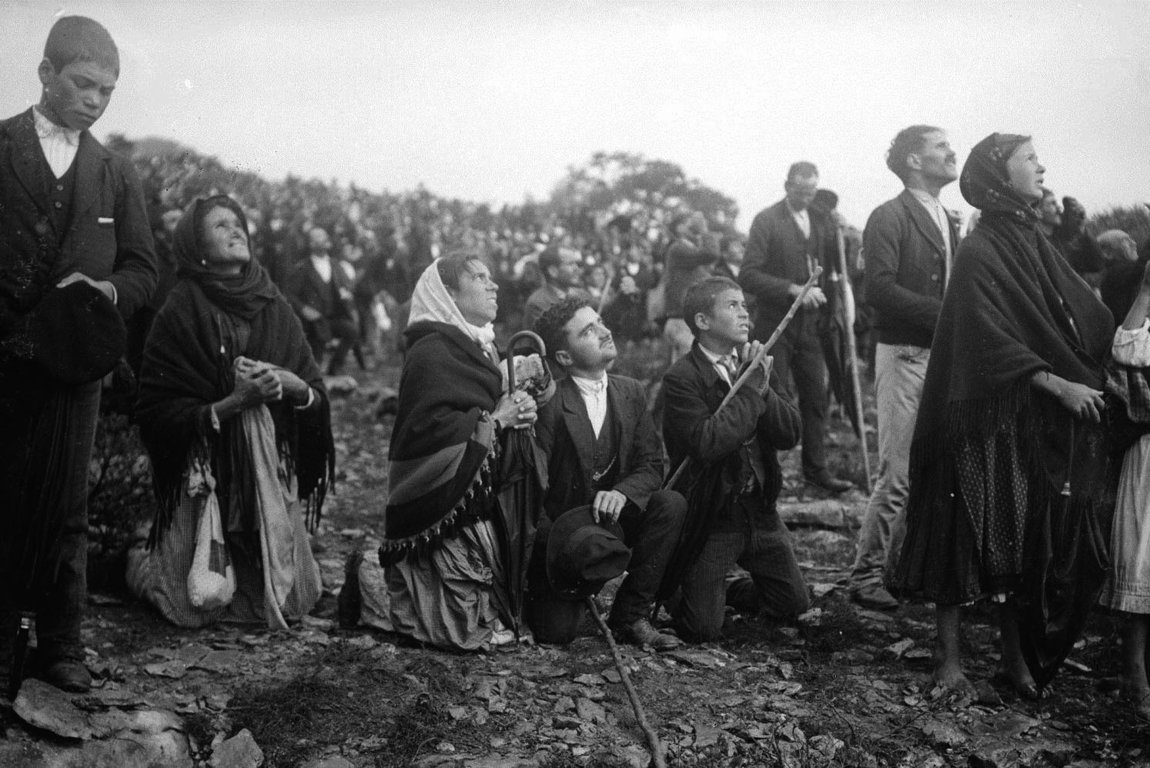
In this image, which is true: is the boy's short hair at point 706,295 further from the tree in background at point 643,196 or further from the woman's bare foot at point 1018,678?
the tree in background at point 643,196

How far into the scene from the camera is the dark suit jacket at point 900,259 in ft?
18.2

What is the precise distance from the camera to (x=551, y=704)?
14.0 ft

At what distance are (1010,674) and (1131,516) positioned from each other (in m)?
0.80

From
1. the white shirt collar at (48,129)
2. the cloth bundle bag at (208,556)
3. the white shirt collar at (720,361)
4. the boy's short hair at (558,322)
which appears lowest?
the cloth bundle bag at (208,556)

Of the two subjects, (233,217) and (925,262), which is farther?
(925,262)

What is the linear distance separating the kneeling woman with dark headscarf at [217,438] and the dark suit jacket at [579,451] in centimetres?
120

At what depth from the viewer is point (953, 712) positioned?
422cm

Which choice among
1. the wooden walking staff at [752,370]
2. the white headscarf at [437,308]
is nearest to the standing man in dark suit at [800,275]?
the wooden walking staff at [752,370]

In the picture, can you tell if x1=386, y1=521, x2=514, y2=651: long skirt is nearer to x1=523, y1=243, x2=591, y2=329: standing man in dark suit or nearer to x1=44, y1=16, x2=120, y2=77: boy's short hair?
x1=44, y1=16, x2=120, y2=77: boy's short hair

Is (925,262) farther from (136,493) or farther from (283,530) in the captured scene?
(136,493)

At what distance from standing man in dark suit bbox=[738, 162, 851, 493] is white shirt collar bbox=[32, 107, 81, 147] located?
175 inches

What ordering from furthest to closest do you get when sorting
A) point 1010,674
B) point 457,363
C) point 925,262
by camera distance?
point 925,262 < point 457,363 < point 1010,674

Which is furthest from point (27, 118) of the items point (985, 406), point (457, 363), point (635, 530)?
point (985, 406)

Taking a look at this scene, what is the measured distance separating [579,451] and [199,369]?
1804 millimetres
